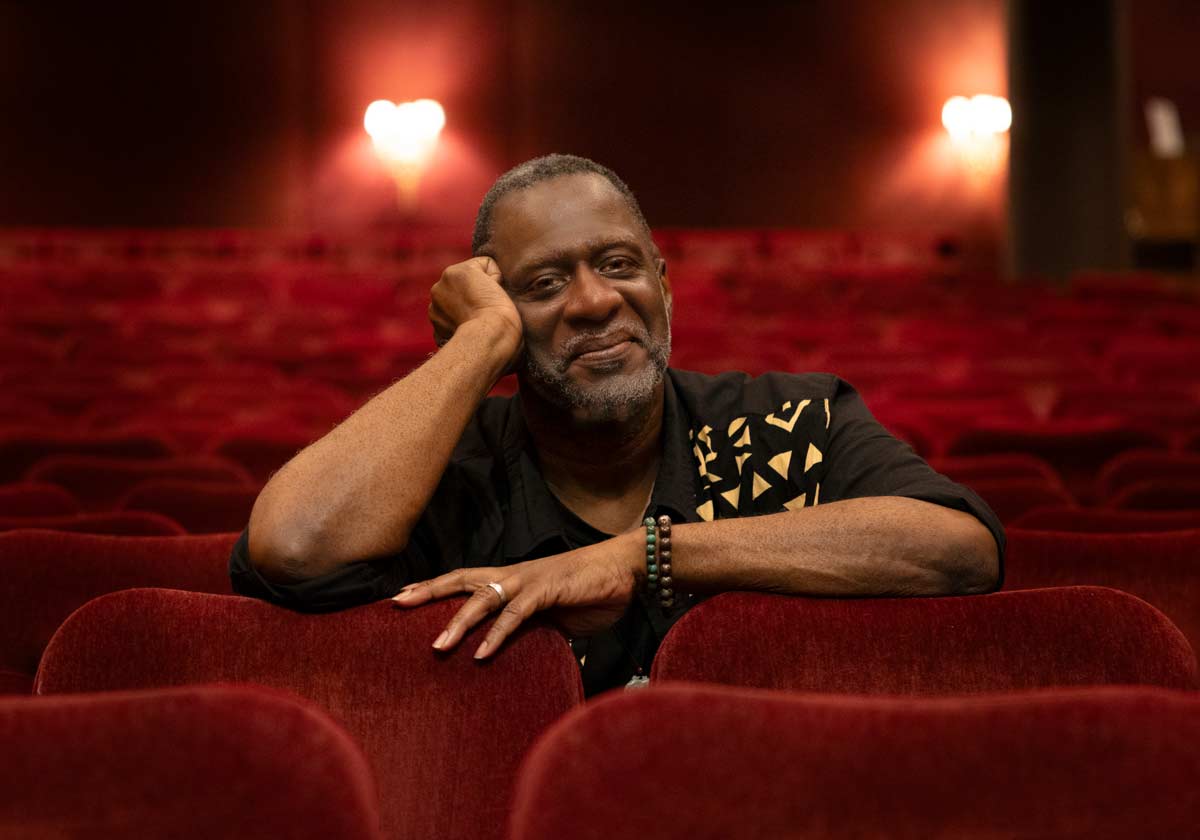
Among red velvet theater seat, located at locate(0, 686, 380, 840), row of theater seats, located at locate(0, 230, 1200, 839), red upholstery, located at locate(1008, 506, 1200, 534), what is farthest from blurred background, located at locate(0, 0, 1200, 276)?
red velvet theater seat, located at locate(0, 686, 380, 840)

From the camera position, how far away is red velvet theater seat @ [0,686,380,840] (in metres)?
0.45

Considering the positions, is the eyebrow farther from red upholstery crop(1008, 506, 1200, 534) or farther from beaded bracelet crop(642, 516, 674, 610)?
red upholstery crop(1008, 506, 1200, 534)

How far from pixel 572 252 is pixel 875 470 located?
279mm

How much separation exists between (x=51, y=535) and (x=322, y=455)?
266mm

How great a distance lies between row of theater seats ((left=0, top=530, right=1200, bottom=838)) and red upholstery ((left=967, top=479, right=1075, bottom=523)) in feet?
0.99

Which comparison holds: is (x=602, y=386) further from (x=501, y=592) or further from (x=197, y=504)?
(x=197, y=504)

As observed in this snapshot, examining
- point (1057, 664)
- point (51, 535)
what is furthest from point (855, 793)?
point (51, 535)

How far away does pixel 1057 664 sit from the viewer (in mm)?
661

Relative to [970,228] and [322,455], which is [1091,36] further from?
[322,455]

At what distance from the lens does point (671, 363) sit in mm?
2971

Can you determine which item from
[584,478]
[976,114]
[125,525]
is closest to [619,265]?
[584,478]

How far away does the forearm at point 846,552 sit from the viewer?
2.40 feet

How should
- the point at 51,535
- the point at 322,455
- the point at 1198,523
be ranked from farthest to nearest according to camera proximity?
the point at 1198,523 → the point at 51,535 → the point at 322,455

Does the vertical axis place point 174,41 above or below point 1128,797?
above
